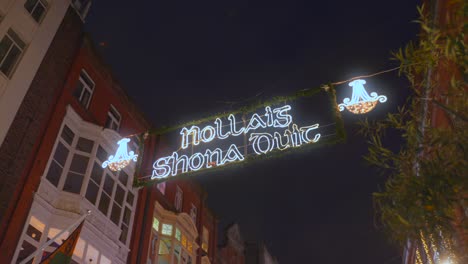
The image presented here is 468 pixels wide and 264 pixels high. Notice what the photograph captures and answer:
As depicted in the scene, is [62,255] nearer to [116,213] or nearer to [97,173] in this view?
[97,173]

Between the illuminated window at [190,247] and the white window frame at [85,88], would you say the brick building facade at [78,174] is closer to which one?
the white window frame at [85,88]

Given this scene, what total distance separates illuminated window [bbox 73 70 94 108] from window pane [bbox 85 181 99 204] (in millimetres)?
3861

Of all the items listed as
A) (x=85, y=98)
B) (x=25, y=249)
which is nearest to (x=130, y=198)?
(x=85, y=98)

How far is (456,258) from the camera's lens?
721cm

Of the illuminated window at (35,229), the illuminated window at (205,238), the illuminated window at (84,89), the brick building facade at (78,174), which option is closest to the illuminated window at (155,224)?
the brick building facade at (78,174)

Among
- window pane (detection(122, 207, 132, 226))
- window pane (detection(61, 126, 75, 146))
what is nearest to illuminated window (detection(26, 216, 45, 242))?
window pane (detection(61, 126, 75, 146))

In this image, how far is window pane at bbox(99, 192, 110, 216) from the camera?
19.0 m

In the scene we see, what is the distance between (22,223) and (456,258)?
44.1ft

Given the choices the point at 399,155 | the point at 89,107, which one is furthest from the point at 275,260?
the point at 399,155

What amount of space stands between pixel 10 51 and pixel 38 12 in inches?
116

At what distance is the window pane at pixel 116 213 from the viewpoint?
1972 centimetres

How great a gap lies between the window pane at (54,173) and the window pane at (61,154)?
0.27 m

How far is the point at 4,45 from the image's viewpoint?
16562mm

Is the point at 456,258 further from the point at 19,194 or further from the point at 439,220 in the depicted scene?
the point at 19,194
